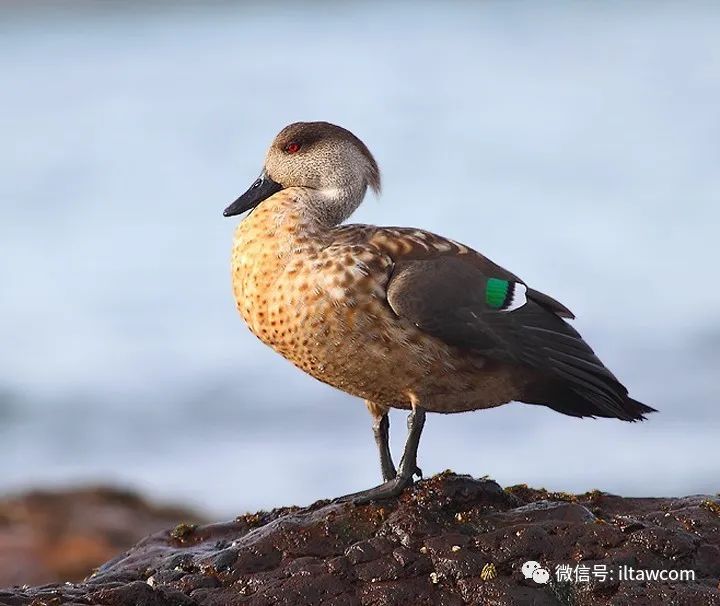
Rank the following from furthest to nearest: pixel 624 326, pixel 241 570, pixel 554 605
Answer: pixel 624 326, pixel 241 570, pixel 554 605

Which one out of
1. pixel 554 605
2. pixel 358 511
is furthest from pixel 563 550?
pixel 358 511

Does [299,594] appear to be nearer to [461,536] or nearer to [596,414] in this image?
[461,536]

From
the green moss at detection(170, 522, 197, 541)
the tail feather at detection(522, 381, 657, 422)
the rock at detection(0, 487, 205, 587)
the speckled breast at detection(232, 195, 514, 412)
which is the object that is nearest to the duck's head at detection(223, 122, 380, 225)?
the speckled breast at detection(232, 195, 514, 412)

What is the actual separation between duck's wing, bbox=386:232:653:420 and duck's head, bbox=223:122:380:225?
2.37 ft

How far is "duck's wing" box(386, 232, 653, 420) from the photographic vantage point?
548 cm

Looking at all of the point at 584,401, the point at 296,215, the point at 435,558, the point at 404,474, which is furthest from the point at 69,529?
the point at 435,558

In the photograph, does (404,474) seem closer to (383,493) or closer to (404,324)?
(383,493)

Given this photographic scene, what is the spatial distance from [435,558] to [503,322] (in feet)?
3.83

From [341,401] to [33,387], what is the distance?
13.2 ft

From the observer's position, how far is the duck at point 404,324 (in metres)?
5.46

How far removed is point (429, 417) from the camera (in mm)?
12891

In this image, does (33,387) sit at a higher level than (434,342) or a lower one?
higher

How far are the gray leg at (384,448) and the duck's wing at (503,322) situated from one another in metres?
0.61

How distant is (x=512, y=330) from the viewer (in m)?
5.64
